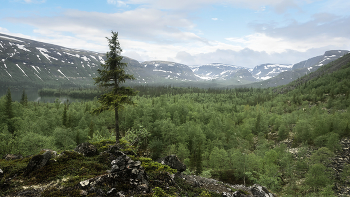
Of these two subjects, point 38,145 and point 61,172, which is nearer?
point 61,172

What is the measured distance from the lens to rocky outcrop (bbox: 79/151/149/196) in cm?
1046

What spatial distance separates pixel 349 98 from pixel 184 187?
125m

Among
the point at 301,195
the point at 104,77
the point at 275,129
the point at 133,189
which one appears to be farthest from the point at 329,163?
the point at 104,77

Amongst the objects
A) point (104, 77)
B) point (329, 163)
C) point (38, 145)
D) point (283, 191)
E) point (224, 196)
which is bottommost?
point (283, 191)

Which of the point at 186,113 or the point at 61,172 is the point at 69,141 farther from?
the point at 186,113

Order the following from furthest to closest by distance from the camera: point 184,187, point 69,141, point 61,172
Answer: point 69,141 → point 184,187 → point 61,172

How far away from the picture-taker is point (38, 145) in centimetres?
3127

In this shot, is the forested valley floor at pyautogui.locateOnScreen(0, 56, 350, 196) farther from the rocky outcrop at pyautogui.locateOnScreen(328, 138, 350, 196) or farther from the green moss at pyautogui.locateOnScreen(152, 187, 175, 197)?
the green moss at pyautogui.locateOnScreen(152, 187, 175, 197)

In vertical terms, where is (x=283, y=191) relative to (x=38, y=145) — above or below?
below

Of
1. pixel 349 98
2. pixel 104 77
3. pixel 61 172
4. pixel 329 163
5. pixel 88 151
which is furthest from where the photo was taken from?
pixel 349 98

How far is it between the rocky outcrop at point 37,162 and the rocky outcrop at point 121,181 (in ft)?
14.6

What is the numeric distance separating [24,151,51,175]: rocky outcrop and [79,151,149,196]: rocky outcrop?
4.44 m

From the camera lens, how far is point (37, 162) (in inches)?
487

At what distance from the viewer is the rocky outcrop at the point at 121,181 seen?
1046 centimetres
